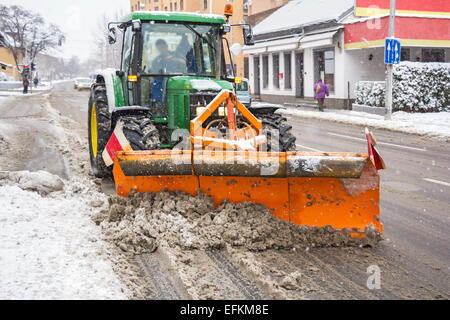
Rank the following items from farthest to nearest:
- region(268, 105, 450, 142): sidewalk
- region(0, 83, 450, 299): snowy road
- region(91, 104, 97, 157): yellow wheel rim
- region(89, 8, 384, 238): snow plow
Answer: region(268, 105, 450, 142): sidewalk
region(91, 104, 97, 157): yellow wheel rim
region(89, 8, 384, 238): snow plow
region(0, 83, 450, 299): snowy road

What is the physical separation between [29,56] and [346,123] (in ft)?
223

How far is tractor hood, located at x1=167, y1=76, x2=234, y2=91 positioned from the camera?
262 inches

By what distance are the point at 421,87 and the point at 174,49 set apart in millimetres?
16032

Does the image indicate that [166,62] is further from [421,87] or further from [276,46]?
[276,46]

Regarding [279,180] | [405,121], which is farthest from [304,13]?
[279,180]

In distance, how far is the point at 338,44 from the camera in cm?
2544

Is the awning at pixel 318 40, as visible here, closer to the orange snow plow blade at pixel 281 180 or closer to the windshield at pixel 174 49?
the windshield at pixel 174 49

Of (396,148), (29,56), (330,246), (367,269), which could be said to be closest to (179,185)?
(330,246)

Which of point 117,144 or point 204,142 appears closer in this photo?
point 204,142

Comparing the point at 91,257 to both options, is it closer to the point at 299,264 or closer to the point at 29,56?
the point at 299,264

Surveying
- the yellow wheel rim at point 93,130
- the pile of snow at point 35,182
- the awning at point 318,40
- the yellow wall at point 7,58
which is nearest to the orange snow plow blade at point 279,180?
the pile of snow at point 35,182

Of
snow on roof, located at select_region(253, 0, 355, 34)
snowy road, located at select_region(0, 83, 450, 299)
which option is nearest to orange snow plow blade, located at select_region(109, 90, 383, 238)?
snowy road, located at select_region(0, 83, 450, 299)

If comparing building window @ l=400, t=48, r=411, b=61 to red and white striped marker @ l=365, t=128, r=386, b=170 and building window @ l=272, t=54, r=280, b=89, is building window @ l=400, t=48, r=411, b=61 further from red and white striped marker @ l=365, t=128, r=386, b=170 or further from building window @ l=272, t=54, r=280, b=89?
red and white striped marker @ l=365, t=128, r=386, b=170
